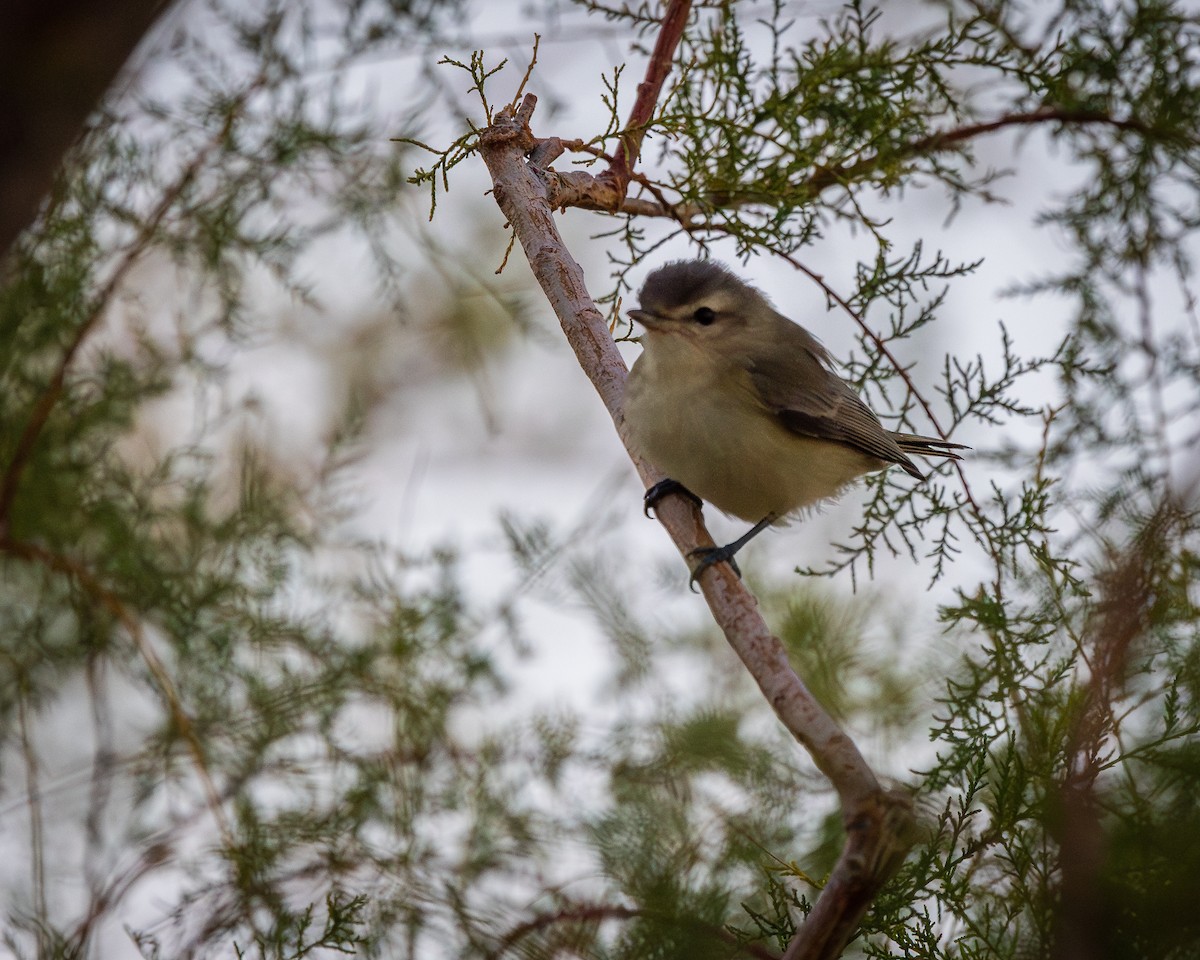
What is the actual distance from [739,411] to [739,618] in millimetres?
1331

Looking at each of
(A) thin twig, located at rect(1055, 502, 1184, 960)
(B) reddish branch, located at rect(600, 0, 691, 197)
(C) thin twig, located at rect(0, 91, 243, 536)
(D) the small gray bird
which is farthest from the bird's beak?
(A) thin twig, located at rect(1055, 502, 1184, 960)

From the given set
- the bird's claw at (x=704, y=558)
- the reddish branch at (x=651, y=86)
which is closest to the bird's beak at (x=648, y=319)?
the reddish branch at (x=651, y=86)

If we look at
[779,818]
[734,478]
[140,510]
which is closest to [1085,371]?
[734,478]

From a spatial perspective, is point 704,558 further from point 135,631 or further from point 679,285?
point 135,631

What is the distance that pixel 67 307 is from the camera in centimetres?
359

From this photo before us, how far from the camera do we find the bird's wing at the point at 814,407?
3.74 m

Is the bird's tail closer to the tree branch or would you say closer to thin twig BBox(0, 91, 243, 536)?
the tree branch

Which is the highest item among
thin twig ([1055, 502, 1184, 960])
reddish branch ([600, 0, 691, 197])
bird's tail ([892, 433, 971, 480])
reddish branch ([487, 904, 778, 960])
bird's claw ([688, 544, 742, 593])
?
reddish branch ([600, 0, 691, 197])

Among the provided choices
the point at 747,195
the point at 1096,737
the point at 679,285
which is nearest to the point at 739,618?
the point at 1096,737

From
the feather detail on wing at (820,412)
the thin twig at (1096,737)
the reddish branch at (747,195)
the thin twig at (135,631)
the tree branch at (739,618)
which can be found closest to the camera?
the tree branch at (739,618)

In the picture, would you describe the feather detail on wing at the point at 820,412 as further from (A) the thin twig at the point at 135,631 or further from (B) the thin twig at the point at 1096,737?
(A) the thin twig at the point at 135,631

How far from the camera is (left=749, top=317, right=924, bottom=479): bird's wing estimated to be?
Answer: 3738mm

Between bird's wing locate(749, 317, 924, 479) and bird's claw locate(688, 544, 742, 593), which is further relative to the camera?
bird's wing locate(749, 317, 924, 479)

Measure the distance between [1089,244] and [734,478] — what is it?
1.21 meters
